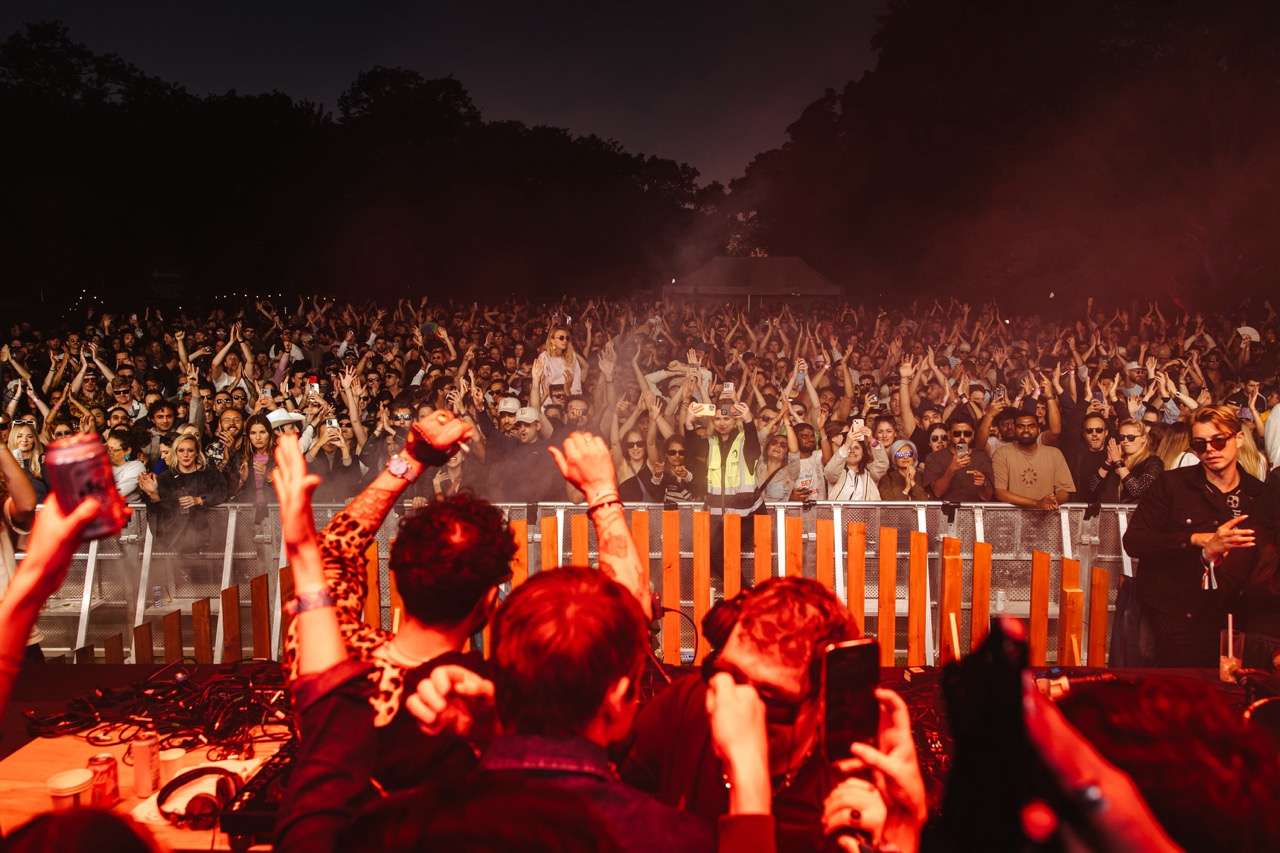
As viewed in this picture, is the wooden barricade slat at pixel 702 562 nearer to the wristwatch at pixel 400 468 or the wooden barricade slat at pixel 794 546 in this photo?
the wooden barricade slat at pixel 794 546

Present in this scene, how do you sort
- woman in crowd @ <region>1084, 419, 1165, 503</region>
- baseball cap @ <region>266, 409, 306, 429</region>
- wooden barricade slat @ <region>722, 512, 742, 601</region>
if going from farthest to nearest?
baseball cap @ <region>266, 409, 306, 429</region>, woman in crowd @ <region>1084, 419, 1165, 503</region>, wooden barricade slat @ <region>722, 512, 742, 601</region>

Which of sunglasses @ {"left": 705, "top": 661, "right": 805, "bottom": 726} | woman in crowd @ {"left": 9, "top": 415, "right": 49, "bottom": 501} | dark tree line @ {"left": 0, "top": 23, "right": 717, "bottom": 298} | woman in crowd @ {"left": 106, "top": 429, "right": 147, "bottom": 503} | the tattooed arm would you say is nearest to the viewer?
sunglasses @ {"left": 705, "top": 661, "right": 805, "bottom": 726}

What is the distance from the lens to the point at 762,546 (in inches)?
200

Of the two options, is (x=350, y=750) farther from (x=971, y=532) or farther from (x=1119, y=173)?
(x=1119, y=173)

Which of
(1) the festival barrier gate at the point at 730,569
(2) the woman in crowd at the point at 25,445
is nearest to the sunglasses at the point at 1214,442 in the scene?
(1) the festival barrier gate at the point at 730,569

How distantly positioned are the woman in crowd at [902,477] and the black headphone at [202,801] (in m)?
4.94

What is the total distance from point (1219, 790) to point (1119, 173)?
1904 cm

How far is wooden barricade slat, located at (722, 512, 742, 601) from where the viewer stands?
16.8 ft

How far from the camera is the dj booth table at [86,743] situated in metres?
2.56

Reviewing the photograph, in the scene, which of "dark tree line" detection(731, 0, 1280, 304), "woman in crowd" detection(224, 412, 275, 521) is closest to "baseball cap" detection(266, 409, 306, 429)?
"woman in crowd" detection(224, 412, 275, 521)

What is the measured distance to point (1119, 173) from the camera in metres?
16.9

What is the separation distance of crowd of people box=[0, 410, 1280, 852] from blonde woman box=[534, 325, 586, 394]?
6.30m

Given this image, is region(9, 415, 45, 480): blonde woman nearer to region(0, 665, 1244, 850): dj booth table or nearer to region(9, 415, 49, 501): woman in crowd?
region(9, 415, 49, 501): woman in crowd

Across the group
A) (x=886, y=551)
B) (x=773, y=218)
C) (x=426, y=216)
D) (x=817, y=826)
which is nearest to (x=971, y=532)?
(x=886, y=551)
